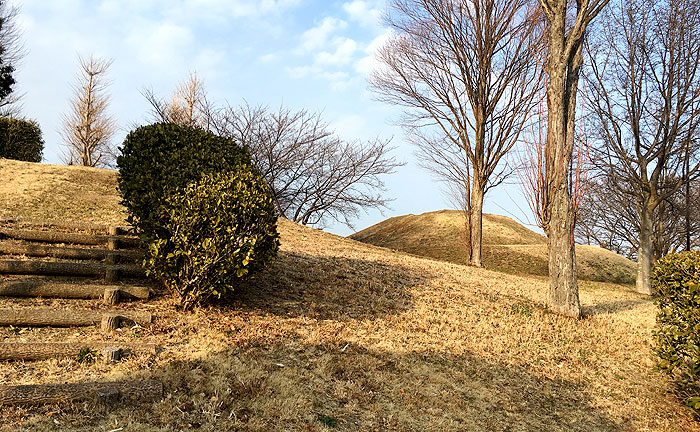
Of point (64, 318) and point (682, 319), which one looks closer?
point (64, 318)

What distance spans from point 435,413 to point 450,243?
67.7ft

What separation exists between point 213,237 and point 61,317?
2.15 metres

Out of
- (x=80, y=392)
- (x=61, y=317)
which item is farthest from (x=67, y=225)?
(x=80, y=392)

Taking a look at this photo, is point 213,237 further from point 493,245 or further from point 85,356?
point 493,245

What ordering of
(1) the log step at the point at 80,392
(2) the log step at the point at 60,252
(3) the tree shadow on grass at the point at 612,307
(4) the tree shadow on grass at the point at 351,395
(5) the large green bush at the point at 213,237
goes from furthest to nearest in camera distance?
(3) the tree shadow on grass at the point at 612,307 → (2) the log step at the point at 60,252 → (5) the large green bush at the point at 213,237 → (4) the tree shadow on grass at the point at 351,395 → (1) the log step at the point at 80,392

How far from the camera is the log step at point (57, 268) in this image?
7176 millimetres

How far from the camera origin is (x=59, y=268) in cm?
726

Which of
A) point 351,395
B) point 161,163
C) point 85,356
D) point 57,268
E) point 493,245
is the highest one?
point 161,163

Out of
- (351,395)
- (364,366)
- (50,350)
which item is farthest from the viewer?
(364,366)

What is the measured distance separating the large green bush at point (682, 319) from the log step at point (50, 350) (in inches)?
269

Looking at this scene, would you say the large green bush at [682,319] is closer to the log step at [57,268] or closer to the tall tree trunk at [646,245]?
the log step at [57,268]

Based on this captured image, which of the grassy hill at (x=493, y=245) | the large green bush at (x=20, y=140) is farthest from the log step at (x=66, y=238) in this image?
the large green bush at (x=20, y=140)

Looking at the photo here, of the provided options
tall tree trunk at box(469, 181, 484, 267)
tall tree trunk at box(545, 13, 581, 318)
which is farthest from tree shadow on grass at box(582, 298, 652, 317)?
tall tree trunk at box(469, 181, 484, 267)

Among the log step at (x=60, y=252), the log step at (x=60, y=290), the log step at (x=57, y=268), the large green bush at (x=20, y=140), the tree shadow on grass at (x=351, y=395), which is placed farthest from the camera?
the large green bush at (x=20, y=140)
